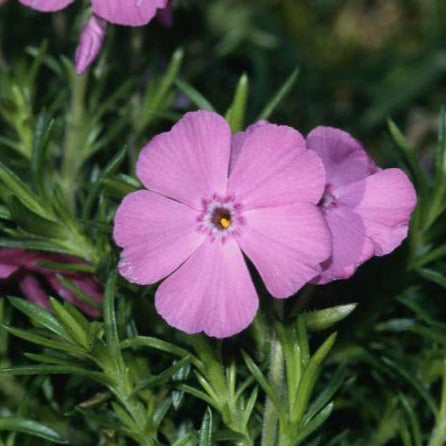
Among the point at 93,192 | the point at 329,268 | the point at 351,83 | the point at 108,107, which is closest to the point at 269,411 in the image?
the point at 329,268

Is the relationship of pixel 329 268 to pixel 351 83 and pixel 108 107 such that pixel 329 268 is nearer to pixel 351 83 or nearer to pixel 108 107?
pixel 108 107

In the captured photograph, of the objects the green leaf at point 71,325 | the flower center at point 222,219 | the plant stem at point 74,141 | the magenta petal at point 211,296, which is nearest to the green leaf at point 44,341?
the green leaf at point 71,325

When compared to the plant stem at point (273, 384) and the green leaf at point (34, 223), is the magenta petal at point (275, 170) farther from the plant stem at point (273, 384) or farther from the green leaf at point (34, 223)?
the green leaf at point (34, 223)

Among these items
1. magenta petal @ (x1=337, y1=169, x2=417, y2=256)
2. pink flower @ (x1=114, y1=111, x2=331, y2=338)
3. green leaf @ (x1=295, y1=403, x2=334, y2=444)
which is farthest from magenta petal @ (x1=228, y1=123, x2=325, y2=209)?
green leaf @ (x1=295, y1=403, x2=334, y2=444)

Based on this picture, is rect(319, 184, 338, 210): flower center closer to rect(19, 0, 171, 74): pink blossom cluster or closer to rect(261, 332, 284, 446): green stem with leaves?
rect(261, 332, 284, 446): green stem with leaves

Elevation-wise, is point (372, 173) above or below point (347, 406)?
above

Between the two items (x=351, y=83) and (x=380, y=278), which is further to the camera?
(x=351, y=83)

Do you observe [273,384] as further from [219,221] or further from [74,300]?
[74,300]
